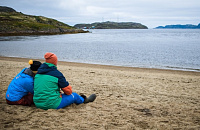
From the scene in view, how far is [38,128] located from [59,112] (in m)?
1.03

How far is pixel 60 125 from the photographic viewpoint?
4.45 m

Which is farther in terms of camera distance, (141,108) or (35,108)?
(141,108)

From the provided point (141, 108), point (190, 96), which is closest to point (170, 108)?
point (141, 108)

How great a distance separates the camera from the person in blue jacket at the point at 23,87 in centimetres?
516

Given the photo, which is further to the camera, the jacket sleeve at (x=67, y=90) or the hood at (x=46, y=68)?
the jacket sleeve at (x=67, y=90)

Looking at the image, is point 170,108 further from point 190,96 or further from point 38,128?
point 38,128

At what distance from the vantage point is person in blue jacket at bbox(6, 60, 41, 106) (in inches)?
203

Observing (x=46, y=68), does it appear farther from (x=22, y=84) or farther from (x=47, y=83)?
(x=22, y=84)

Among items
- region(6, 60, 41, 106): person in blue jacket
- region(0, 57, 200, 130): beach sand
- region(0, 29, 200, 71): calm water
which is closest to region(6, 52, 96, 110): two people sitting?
region(6, 60, 41, 106): person in blue jacket

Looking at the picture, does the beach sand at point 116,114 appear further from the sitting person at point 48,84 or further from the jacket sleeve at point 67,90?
the jacket sleeve at point 67,90

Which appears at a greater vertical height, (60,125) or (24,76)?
(24,76)

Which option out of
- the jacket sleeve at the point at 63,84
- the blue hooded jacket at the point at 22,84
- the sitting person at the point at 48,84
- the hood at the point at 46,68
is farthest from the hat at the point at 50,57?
the blue hooded jacket at the point at 22,84

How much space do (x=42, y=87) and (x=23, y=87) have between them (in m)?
0.76

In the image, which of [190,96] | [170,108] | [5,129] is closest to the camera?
[5,129]
